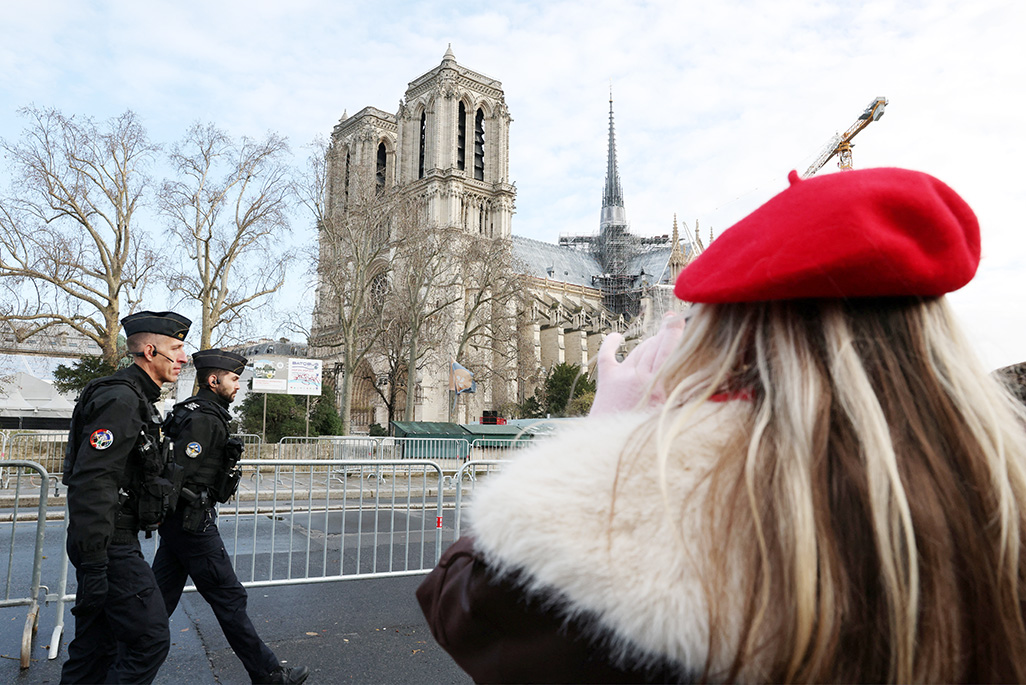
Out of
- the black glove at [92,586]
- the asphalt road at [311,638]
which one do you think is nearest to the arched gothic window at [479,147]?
the asphalt road at [311,638]

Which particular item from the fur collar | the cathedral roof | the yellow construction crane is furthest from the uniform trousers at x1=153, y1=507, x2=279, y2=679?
the cathedral roof

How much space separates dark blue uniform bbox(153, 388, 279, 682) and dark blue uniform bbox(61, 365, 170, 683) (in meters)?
0.55

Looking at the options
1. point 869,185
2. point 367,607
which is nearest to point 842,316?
point 869,185

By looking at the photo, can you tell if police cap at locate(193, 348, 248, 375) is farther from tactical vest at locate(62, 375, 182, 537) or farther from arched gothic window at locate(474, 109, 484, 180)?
arched gothic window at locate(474, 109, 484, 180)

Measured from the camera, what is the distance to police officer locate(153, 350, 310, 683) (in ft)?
12.9

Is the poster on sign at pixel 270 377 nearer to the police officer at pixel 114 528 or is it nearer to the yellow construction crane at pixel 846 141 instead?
the police officer at pixel 114 528

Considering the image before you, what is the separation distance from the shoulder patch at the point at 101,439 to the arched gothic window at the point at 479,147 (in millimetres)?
58241

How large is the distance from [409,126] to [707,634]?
60.8 metres

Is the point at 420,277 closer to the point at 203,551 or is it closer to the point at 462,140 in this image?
the point at 203,551

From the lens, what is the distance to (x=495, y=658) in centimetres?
113

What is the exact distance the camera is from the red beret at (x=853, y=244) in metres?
1.01

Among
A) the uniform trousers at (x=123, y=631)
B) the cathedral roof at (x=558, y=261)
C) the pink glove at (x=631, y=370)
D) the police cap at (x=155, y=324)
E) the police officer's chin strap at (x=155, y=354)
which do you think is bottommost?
the uniform trousers at (x=123, y=631)

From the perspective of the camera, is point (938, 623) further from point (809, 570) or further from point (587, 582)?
point (587, 582)

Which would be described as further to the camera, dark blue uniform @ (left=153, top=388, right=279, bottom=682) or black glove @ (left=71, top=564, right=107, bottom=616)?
dark blue uniform @ (left=153, top=388, right=279, bottom=682)
